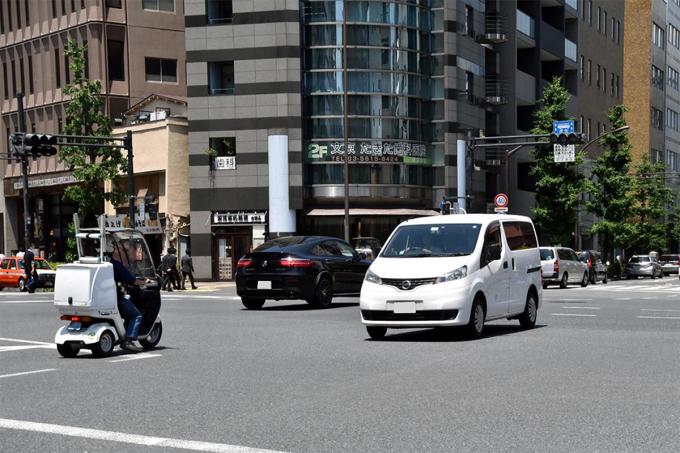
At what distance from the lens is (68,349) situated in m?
13.6

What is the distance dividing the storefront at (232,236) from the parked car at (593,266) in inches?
642

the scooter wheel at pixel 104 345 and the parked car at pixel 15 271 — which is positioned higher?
the scooter wheel at pixel 104 345

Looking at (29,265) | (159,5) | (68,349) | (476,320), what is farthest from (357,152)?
(68,349)

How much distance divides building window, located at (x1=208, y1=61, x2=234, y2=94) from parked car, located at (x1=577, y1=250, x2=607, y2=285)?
20.1m

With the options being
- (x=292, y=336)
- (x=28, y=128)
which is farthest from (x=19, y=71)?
(x=292, y=336)

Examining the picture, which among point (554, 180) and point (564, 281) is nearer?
point (564, 281)

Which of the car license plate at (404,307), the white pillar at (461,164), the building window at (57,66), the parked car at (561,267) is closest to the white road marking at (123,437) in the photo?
the car license plate at (404,307)

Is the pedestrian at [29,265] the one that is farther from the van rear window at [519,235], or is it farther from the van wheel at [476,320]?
the van wheel at [476,320]

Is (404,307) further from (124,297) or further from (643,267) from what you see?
(643,267)

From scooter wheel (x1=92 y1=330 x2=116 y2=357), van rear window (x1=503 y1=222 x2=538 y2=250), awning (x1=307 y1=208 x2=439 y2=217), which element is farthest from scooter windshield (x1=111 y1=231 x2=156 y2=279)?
awning (x1=307 y1=208 x2=439 y2=217)

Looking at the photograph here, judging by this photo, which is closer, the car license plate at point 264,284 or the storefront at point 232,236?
the car license plate at point 264,284

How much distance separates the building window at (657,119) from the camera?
94438 mm

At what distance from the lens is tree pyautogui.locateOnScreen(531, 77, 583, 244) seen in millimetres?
54812

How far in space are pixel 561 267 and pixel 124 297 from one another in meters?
28.7
